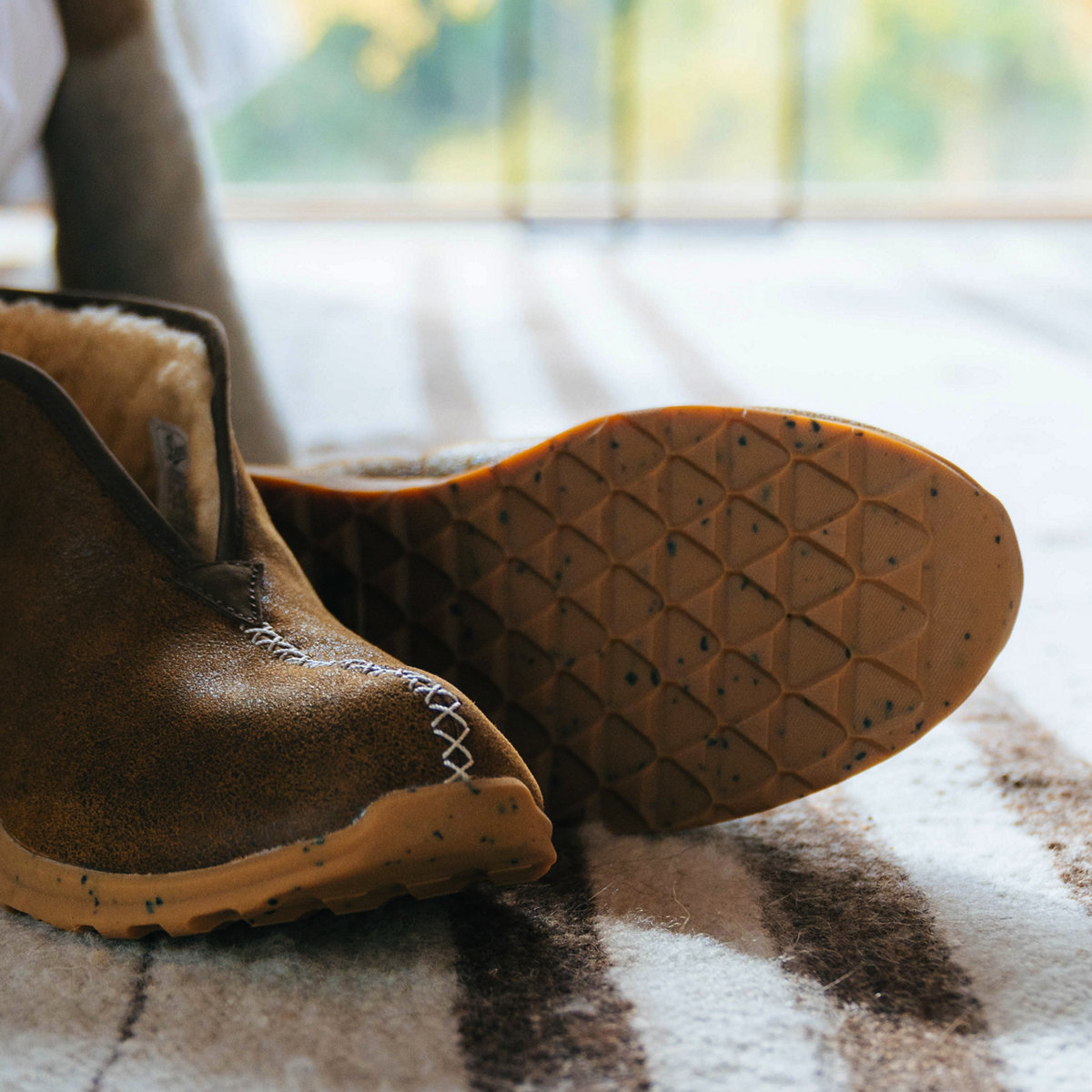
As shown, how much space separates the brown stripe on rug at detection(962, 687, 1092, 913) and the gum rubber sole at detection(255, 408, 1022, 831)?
9 centimetres

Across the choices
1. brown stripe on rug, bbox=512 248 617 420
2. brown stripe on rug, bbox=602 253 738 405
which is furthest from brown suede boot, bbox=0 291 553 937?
brown stripe on rug, bbox=602 253 738 405

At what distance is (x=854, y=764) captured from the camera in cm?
50

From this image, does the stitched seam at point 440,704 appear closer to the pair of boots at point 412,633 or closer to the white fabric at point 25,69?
the pair of boots at point 412,633

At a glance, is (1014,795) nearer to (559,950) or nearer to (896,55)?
(559,950)

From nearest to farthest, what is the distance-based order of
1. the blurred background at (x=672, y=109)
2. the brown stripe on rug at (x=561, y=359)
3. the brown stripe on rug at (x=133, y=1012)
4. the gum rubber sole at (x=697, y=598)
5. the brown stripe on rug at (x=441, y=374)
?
the brown stripe on rug at (x=133, y=1012) → the gum rubber sole at (x=697, y=598) → the brown stripe on rug at (x=441, y=374) → the brown stripe on rug at (x=561, y=359) → the blurred background at (x=672, y=109)

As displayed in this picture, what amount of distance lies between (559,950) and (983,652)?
0.20 metres

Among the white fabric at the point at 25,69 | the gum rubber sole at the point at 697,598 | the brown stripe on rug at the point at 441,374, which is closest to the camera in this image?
the gum rubber sole at the point at 697,598

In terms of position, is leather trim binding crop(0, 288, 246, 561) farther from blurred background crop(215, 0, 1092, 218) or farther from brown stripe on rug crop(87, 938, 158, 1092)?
blurred background crop(215, 0, 1092, 218)

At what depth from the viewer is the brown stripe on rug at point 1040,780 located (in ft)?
1.70

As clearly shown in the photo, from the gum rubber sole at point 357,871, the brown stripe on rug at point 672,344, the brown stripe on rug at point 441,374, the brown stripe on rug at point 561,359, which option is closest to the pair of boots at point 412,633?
the gum rubber sole at point 357,871

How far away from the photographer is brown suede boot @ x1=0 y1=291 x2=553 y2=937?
0.41 meters

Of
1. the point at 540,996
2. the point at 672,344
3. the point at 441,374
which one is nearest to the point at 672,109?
the point at 672,344

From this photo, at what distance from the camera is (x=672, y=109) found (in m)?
3.46

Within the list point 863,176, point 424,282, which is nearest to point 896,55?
point 863,176
